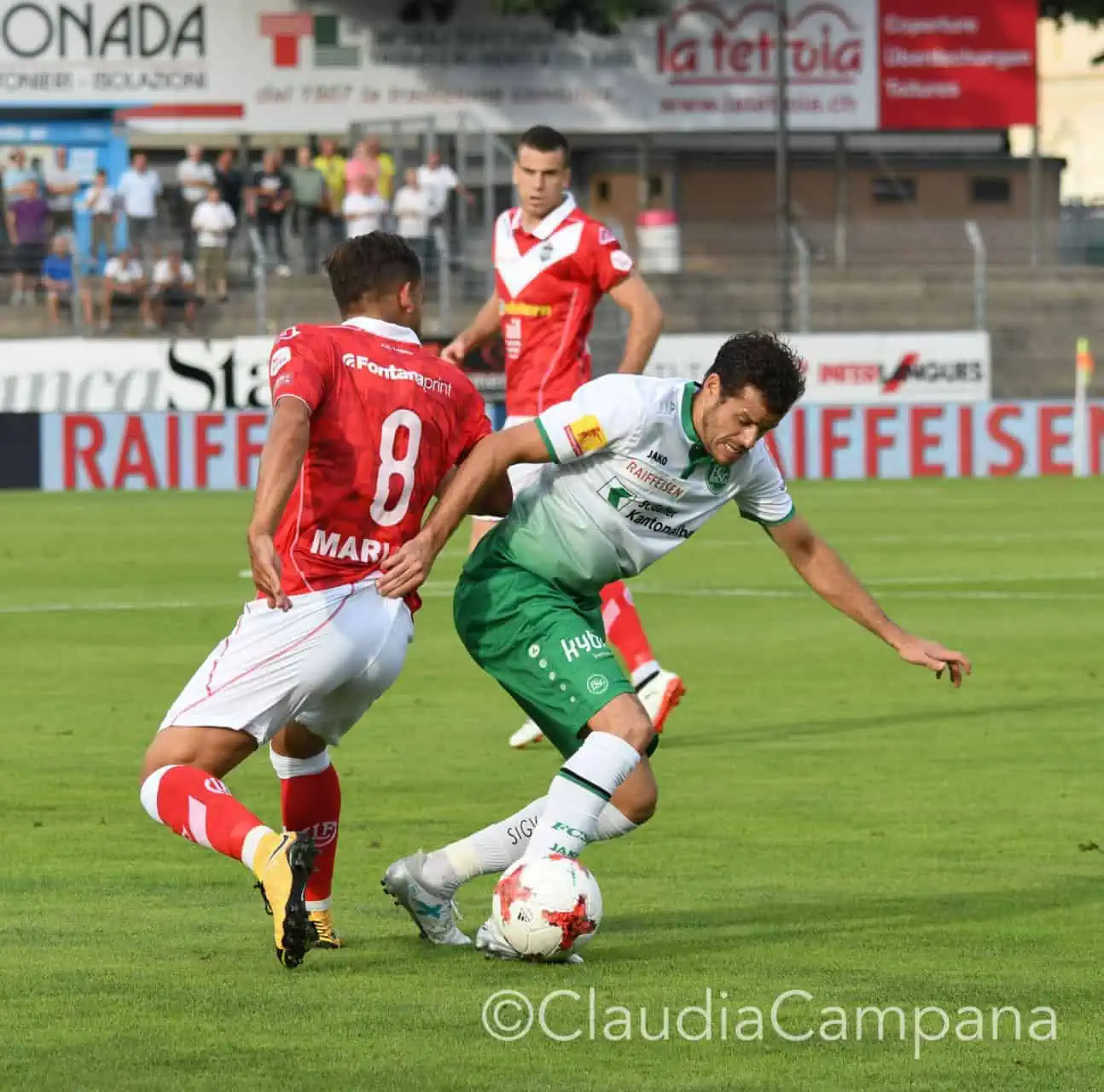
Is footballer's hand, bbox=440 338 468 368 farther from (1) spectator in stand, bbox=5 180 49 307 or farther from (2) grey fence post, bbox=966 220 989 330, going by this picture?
(2) grey fence post, bbox=966 220 989 330

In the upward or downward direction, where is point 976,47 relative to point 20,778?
upward

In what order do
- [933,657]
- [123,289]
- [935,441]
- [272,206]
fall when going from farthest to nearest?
1. [272,206]
2. [123,289]
3. [935,441]
4. [933,657]

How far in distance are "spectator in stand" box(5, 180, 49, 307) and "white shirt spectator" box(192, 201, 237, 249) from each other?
82.8 inches

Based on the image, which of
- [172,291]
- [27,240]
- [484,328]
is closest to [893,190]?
[172,291]

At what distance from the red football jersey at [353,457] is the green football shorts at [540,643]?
386 millimetres

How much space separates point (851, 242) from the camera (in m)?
40.2

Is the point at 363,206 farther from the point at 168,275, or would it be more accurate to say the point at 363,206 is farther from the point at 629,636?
the point at 629,636

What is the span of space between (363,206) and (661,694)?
2524 cm

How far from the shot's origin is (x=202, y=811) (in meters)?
6.12

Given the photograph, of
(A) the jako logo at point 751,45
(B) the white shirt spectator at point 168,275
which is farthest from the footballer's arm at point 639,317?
(A) the jako logo at point 751,45

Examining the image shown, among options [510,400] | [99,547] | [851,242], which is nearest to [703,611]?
[510,400]

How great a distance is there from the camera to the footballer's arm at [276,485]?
6.07m

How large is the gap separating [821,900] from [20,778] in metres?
3.77

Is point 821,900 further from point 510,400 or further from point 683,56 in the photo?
point 683,56
